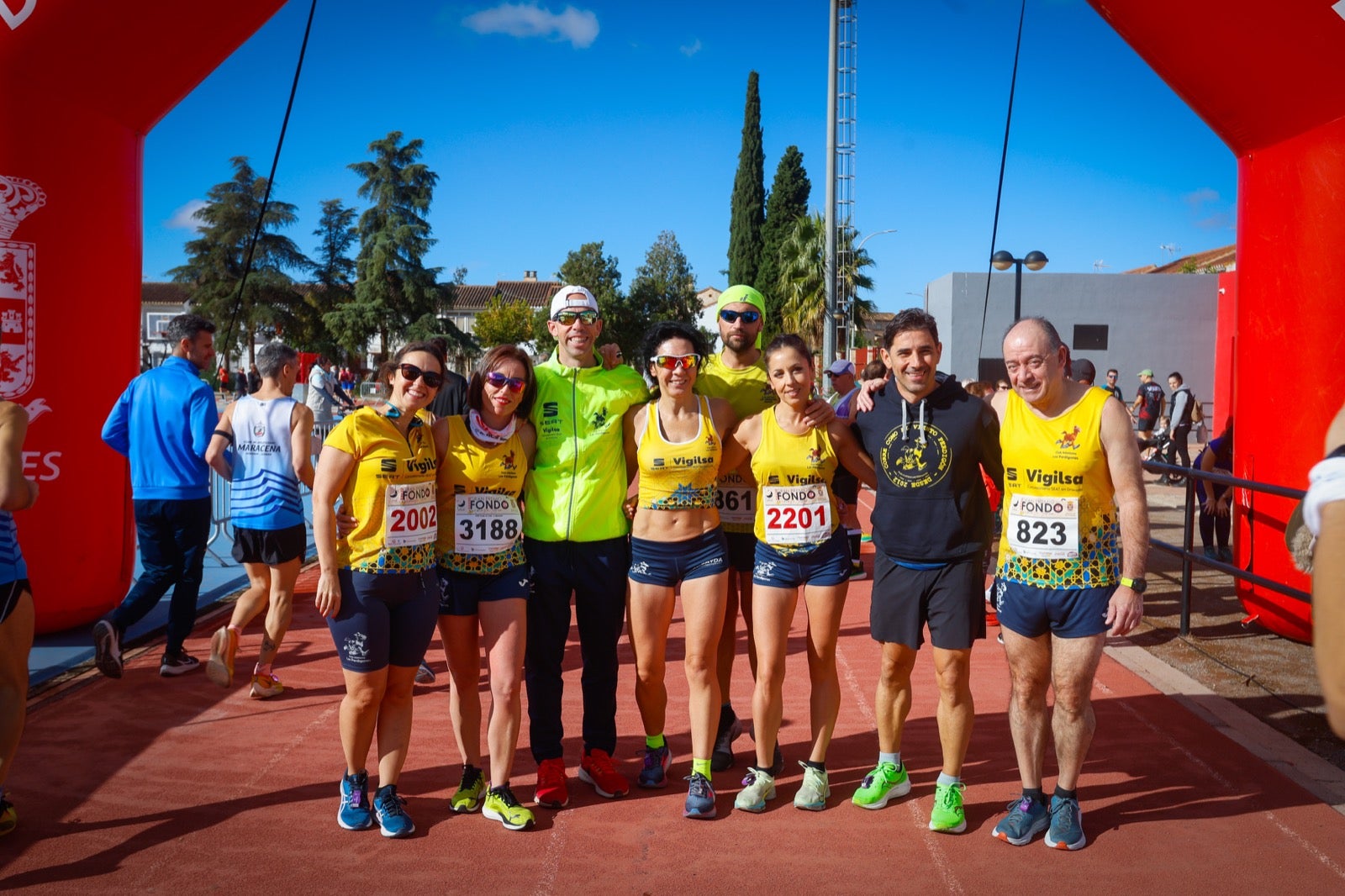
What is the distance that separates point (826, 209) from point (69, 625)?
1616cm

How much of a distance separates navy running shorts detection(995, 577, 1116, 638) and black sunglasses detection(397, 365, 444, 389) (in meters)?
2.40

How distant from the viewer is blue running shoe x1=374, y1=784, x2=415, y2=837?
12.3 ft

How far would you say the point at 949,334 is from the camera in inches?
1313

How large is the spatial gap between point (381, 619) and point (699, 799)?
1487 millimetres

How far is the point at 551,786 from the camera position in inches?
160

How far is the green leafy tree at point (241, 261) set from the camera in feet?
174

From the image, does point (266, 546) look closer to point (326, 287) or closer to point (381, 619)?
point (381, 619)

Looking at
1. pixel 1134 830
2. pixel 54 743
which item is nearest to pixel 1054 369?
pixel 1134 830

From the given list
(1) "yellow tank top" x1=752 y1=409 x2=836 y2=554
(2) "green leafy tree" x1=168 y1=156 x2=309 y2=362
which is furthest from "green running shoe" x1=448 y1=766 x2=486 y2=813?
(2) "green leafy tree" x1=168 y1=156 x2=309 y2=362

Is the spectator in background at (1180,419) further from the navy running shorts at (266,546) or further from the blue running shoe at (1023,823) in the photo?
the navy running shorts at (266,546)

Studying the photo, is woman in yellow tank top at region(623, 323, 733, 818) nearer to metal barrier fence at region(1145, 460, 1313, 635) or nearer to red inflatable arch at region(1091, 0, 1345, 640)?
metal barrier fence at region(1145, 460, 1313, 635)

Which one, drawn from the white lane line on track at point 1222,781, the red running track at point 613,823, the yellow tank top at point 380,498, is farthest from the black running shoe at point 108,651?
the white lane line on track at point 1222,781

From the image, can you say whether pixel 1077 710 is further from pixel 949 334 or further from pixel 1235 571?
pixel 949 334

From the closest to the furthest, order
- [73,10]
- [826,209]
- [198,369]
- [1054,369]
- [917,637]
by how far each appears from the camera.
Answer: [1054,369]
[917,637]
[73,10]
[198,369]
[826,209]
